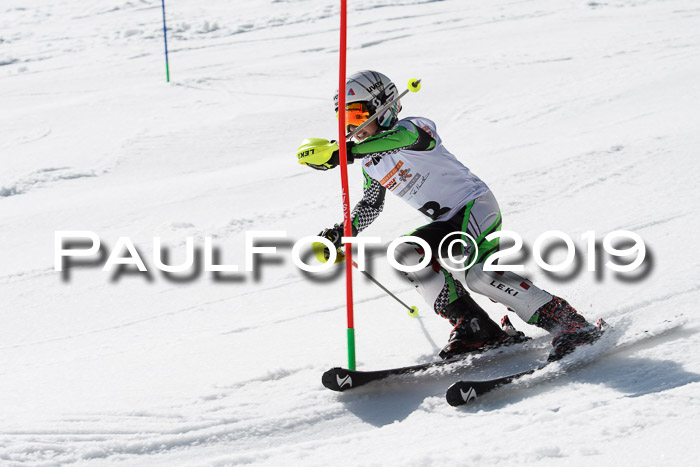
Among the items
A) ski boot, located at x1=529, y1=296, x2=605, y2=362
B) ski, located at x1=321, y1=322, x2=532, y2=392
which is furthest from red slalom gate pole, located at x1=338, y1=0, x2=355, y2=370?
ski boot, located at x1=529, y1=296, x2=605, y2=362

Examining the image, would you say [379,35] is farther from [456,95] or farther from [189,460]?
[189,460]

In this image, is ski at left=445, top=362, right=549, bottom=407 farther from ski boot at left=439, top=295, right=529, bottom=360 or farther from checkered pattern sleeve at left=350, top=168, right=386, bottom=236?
checkered pattern sleeve at left=350, top=168, right=386, bottom=236

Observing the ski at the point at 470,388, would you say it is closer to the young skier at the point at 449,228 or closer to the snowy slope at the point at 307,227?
the snowy slope at the point at 307,227

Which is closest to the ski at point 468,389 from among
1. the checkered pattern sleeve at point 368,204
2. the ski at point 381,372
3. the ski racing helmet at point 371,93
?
the ski at point 381,372

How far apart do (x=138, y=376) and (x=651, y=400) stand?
8.53 ft

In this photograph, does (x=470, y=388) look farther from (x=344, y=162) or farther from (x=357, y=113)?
(x=357, y=113)

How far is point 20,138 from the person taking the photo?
9.12 m

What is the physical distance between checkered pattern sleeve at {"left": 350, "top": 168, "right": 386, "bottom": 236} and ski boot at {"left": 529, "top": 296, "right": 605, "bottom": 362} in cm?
106

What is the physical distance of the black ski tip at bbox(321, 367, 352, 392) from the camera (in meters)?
3.60

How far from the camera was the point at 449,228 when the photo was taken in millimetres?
4008

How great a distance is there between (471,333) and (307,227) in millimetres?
2508

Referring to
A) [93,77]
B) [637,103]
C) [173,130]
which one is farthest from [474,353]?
[93,77]

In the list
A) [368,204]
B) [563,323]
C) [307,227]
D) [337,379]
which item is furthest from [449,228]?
[307,227]

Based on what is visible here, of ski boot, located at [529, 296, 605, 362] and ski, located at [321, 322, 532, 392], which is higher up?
ski boot, located at [529, 296, 605, 362]
